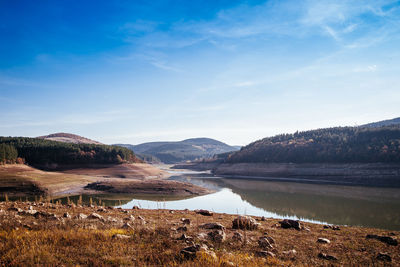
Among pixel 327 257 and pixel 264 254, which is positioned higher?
pixel 264 254

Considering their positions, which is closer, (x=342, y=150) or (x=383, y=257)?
(x=383, y=257)

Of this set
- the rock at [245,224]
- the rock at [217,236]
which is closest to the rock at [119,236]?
the rock at [217,236]

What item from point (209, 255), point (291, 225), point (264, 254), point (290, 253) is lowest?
point (291, 225)

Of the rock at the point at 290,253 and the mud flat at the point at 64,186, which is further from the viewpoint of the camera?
the mud flat at the point at 64,186

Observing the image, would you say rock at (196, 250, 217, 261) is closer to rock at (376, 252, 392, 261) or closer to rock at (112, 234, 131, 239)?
rock at (112, 234, 131, 239)

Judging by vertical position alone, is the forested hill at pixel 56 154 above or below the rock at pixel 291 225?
above

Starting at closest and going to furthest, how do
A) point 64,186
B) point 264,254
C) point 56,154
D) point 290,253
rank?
point 264,254 → point 290,253 → point 64,186 → point 56,154

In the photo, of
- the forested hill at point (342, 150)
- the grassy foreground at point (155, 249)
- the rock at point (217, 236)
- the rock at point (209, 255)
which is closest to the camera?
the grassy foreground at point (155, 249)

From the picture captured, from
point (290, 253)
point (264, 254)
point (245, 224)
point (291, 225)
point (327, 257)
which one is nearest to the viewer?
point (264, 254)

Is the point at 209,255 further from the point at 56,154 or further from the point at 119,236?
the point at 56,154

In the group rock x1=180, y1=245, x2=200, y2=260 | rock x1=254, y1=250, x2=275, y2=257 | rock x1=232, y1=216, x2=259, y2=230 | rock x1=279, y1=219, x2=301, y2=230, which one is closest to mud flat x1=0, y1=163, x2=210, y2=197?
rock x1=279, y1=219, x2=301, y2=230

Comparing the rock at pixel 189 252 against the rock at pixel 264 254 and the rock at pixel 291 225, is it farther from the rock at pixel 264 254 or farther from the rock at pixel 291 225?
the rock at pixel 291 225

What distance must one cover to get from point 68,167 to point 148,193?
43348 mm

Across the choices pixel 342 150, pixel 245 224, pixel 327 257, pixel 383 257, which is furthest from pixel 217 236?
pixel 342 150
